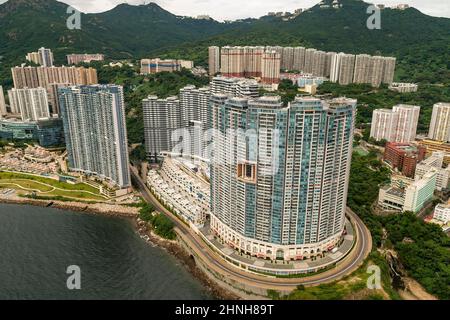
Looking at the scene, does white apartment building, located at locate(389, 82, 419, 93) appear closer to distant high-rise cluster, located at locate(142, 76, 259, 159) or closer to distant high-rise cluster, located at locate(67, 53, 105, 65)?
distant high-rise cluster, located at locate(142, 76, 259, 159)

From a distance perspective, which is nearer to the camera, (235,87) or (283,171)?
(283,171)

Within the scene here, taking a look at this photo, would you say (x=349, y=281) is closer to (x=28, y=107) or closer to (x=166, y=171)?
(x=166, y=171)

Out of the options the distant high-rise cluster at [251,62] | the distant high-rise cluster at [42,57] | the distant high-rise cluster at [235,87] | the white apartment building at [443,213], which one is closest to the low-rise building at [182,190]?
the distant high-rise cluster at [235,87]

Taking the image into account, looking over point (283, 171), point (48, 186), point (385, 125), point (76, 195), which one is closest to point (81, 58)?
point (48, 186)

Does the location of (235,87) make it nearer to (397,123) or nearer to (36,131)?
(397,123)

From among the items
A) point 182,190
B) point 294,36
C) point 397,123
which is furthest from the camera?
point 294,36

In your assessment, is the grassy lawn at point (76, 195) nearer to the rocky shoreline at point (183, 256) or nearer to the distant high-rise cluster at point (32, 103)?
the rocky shoreline at point (183, 256)

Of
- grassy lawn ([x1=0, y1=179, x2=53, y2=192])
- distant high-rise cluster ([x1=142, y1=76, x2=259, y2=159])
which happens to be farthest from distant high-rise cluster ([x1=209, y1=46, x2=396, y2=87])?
grassy lawn ([x1=0, y1=179, x2=53, y2=192])
